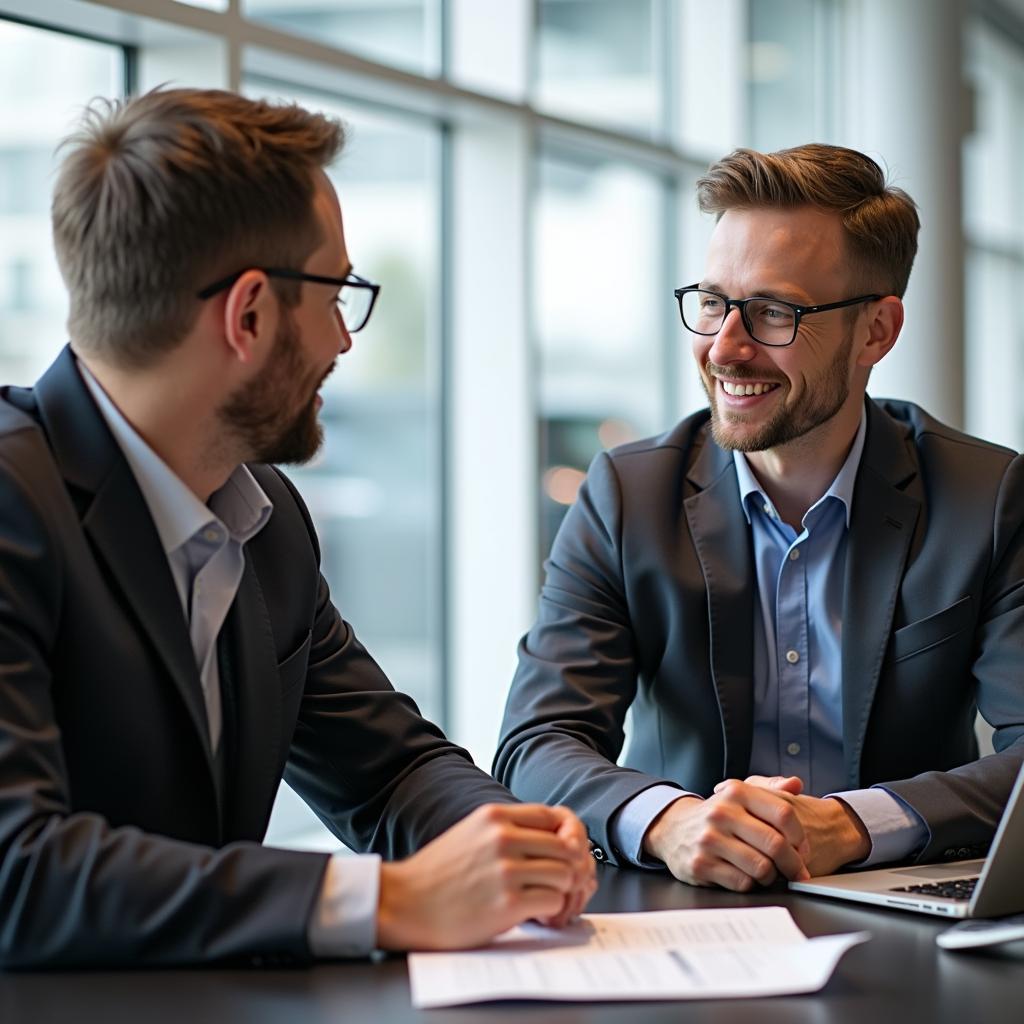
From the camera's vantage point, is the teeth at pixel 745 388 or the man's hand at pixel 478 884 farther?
the teeth at pixel 745 388

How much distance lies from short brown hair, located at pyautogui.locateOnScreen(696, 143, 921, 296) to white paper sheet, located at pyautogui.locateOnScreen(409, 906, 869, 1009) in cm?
119

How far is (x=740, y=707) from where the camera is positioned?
2.23 metres

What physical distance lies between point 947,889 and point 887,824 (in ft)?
0.67

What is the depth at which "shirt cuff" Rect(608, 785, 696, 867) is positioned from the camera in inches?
71.2

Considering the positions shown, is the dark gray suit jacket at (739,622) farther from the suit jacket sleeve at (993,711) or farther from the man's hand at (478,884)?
the man's hand at (478,884)

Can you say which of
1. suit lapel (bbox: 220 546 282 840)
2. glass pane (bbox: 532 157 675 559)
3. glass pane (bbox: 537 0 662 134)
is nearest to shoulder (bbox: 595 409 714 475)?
suit lapel (bbox: 220 546 282 840)

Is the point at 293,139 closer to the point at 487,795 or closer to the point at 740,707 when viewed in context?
the point at 487,795

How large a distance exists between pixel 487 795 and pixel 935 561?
2.83ft

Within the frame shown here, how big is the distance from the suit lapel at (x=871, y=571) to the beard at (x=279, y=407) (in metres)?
0.93

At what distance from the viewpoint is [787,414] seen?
228 cm

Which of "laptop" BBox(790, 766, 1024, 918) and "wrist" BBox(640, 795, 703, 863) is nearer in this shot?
"laptop" BBox(790, 766, 1024, 918)

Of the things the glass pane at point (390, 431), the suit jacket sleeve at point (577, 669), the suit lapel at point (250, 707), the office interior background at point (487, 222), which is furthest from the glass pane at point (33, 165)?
the suit lapel at point (250, 707)

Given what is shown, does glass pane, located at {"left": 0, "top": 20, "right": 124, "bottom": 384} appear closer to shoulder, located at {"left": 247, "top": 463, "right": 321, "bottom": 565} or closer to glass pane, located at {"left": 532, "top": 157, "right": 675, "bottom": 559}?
shoulder, located at {"left": 247, "top": 463, "right": 321, "bottom": 565}

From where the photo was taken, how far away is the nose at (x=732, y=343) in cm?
226
